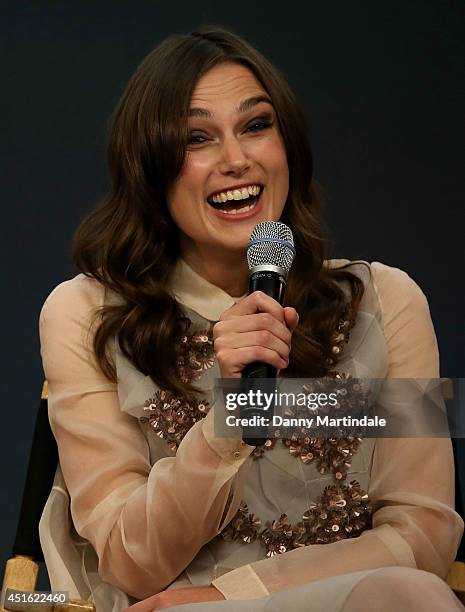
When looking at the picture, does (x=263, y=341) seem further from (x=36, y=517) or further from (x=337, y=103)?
(x=337, y=103)

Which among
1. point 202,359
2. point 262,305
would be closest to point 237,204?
point 202,359

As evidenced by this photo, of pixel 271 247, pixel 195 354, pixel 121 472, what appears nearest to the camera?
pixel 271 247

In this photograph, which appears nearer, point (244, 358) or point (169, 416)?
point (244, 358)

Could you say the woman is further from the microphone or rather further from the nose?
the microphone

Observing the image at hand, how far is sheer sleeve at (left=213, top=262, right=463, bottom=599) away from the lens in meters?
1.63

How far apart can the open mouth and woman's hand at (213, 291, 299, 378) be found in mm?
442

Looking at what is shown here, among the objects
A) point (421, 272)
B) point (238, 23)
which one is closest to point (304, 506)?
point (421, 272)

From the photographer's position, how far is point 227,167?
180cm

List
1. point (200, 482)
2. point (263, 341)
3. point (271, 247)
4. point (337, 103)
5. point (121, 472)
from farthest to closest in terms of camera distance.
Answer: point (337, 103)
point (121, 472)
point (200, 482)
point (271, 247)
point (263, 341)

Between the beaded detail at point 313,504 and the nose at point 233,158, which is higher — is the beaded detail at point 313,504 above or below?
below

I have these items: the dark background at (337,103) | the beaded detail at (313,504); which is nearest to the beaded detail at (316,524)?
the beaded detail at (313,504)

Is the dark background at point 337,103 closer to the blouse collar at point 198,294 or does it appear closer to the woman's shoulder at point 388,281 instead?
the woman's shoulder at point 388,281

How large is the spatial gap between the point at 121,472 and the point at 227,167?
44 centimetres

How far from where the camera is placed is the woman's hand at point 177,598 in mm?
1603
